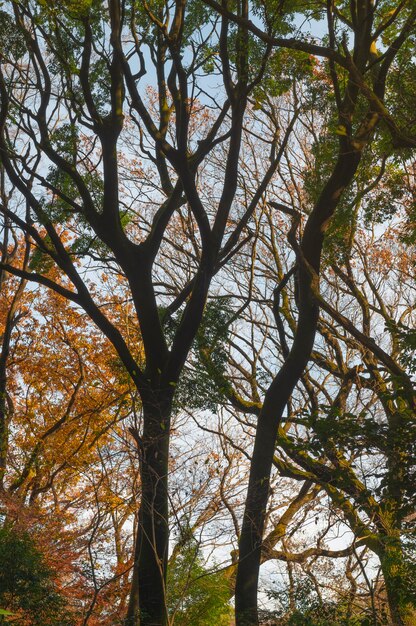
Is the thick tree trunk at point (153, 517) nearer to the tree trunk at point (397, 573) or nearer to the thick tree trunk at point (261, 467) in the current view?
the thick tree trunk at point (261, 467)

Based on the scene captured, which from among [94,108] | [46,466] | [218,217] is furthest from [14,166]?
[46,466]

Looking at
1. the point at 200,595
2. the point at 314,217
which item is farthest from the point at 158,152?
the point at 200,595

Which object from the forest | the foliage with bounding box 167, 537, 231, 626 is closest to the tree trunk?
the forest

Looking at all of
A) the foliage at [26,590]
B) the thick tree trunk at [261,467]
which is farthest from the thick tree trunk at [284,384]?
the foliage at [26,590]

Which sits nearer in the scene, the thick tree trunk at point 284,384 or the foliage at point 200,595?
the thick tree trunk at point 284,384

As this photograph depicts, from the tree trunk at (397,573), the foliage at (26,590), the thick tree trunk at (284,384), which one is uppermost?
the thick tree trunk at (284,384)

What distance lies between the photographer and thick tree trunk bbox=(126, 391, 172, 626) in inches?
274

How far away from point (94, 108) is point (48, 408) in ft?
23.5

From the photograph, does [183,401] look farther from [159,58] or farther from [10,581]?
[159,58]

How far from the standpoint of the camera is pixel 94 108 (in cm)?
→ 769

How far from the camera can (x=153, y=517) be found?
718 cm

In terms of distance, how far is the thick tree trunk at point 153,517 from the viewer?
22.8ft

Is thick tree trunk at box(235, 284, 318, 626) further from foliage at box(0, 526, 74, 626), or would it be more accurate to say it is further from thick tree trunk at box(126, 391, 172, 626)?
foliage at box(0, 526, 74, 626)

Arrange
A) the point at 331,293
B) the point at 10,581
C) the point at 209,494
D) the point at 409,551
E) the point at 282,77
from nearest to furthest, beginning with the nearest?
the point at 409,551 < the point at 10,581 < the point at 282,77 < the point at 209,494 < the point at 331,293
